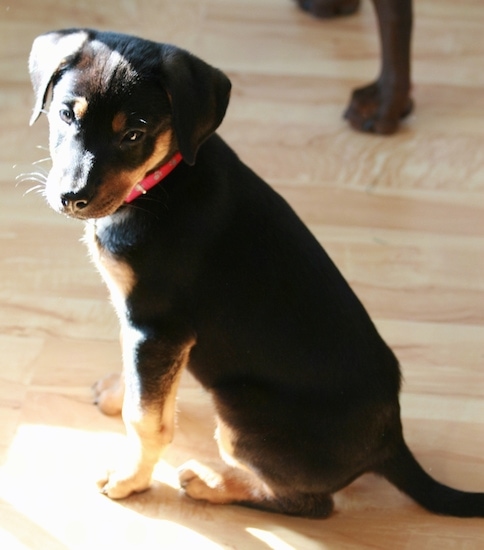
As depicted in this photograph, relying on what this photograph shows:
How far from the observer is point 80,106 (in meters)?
1.61

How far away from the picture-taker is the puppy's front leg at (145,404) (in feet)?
5.99

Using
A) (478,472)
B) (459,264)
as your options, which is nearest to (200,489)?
(478,472)

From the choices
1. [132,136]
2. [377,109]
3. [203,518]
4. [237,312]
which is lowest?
[203,518]

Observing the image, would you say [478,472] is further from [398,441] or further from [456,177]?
[456,177]

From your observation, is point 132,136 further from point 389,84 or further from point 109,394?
point 389,84

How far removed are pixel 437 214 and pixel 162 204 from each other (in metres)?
1.25

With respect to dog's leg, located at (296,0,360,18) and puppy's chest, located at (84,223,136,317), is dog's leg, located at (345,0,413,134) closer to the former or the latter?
dog's leg, located at (296,0,360,18)

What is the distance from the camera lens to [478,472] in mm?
2125

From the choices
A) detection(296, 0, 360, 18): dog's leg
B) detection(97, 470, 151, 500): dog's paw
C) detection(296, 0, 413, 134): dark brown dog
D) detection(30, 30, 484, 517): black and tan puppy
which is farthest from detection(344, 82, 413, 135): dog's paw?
detection(97, 470, 151, 500): dog's paw

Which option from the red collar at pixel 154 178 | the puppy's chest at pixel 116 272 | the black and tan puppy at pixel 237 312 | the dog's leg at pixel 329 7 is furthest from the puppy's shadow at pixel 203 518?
the dog's leg at pixel 329 7

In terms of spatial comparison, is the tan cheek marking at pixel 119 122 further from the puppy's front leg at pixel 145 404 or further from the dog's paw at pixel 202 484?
the dog's paw at pixel 202 484

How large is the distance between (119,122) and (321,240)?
1.15 meters

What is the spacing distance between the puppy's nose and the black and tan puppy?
60 millimetres

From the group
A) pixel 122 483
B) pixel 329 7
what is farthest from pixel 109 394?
pixel 329 7
